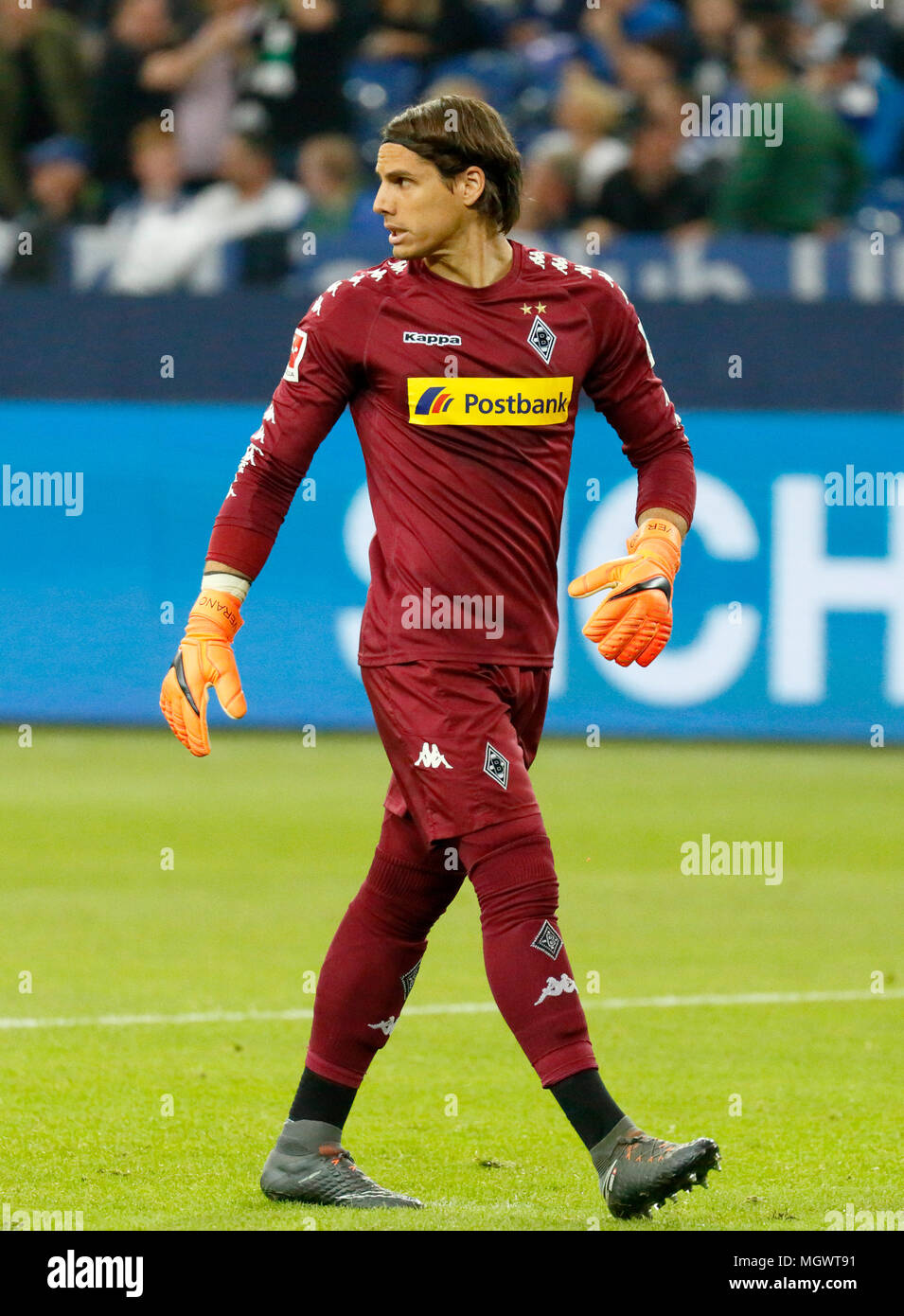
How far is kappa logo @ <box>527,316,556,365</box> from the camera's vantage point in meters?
4.73

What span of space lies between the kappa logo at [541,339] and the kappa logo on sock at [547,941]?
1124 millimetres

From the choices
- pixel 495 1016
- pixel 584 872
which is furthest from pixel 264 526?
pixel 584 872

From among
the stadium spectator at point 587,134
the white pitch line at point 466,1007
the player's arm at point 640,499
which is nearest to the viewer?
the player's arm at point 640,499

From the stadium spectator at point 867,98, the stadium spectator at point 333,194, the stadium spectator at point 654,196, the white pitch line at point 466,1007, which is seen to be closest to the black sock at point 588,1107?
the white pitch line at point 466,1007

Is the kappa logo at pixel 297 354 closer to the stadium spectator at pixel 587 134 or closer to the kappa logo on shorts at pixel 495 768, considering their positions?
the kappa logo on shorts at pixel 495 768

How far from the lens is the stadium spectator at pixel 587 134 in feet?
48.2

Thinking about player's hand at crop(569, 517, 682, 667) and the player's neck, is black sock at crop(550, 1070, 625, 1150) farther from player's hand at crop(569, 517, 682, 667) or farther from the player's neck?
the player's neck

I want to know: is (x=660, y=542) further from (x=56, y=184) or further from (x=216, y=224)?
(x=56, y=184)

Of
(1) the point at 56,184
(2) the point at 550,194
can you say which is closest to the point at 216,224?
(1) the point at 56,184

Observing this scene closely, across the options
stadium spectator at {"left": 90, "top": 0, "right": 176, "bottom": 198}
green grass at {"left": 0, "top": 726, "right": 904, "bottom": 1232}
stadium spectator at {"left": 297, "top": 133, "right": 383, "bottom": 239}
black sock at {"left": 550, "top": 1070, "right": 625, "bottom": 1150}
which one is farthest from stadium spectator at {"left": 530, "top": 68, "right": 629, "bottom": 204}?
black sock at {"left": 550, "top": 1070, "right": 625, "bottom": 1150}

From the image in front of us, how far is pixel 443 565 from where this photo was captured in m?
4.68

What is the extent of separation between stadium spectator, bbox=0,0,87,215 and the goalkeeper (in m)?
11.3

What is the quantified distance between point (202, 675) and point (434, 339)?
809 millimetres
